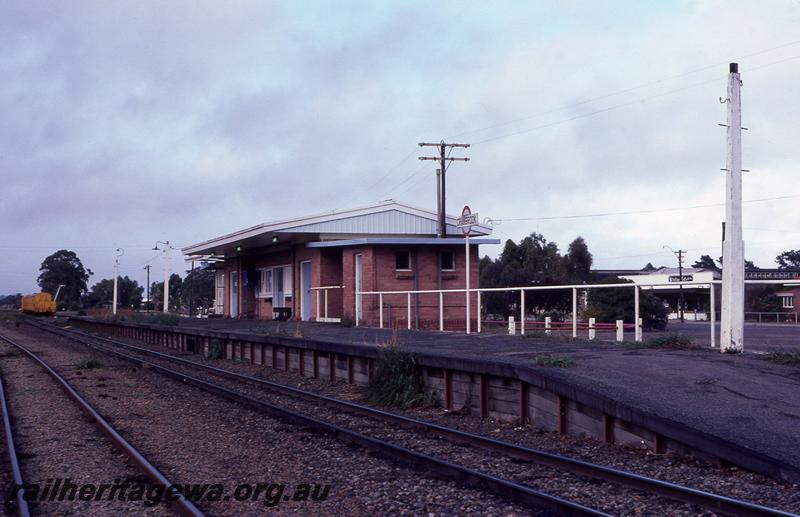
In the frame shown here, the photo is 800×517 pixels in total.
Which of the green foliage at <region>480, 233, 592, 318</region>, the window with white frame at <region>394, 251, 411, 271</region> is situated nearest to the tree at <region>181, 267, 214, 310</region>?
the green foliage at <region>480, 233, 592, 318</region>

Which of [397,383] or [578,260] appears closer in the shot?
[397,383]

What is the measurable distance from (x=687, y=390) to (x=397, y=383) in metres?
4.67

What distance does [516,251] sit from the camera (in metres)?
54.7

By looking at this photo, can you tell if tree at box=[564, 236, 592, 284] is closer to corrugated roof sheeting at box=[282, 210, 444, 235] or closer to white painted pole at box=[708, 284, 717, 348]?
corrugated roof sheeting at box=[282, 210, 444, 235]

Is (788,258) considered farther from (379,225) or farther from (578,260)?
(379,225)

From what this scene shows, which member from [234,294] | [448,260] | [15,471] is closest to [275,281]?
[234,294]

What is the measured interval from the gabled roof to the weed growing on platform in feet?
56.9

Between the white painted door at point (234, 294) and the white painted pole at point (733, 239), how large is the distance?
29.7 metres

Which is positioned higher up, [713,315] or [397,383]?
[713,315]

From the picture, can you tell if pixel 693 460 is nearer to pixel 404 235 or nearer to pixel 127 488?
pixel 127 488

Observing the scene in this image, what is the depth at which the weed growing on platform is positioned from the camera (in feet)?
33.8
